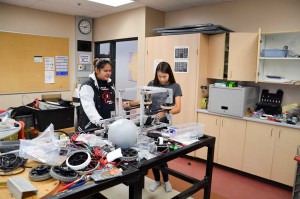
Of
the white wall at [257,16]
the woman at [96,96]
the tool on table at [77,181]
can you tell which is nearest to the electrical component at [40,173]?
the tool on table at [77,181]

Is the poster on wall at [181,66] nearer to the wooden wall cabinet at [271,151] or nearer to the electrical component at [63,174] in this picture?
the wooden wall cabinet at [271,151]

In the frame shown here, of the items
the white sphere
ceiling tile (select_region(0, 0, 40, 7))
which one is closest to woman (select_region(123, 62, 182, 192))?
the white sphere

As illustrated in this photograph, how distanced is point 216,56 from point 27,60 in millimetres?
3559

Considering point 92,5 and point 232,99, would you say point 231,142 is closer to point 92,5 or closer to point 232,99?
point 232,99

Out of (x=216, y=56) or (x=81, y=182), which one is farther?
(x=216, y=56)

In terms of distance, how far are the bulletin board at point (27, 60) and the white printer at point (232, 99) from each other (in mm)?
3324

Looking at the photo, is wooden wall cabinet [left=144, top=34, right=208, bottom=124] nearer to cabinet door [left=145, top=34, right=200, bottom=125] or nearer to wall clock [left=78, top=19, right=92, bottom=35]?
cabinet door [left=145, top=34, right=200, bottom=125]

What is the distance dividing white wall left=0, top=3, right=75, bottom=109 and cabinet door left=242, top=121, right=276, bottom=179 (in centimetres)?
386

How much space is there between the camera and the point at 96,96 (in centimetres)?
237

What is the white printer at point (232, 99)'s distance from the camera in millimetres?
3143

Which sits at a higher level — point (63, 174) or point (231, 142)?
point (63, 174)

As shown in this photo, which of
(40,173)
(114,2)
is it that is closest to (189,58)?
(114,2)

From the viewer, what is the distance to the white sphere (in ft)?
5.21

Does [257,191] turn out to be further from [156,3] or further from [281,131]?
[156,3]
